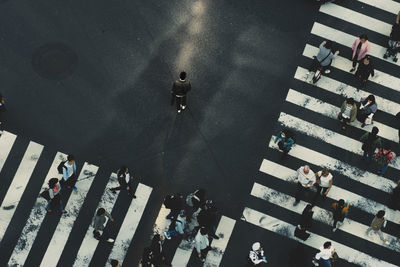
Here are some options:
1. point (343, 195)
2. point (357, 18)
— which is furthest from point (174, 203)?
point (357, 18)

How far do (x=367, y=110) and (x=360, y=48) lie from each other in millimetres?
2233

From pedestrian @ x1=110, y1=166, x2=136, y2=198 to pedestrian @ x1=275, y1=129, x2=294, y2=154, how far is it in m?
4.92

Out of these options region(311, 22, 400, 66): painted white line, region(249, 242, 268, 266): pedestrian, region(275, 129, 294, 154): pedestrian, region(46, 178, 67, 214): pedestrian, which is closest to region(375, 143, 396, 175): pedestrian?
region(275, 129, 294, 154): pedestrian

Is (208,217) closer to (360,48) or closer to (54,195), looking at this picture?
(54,195)

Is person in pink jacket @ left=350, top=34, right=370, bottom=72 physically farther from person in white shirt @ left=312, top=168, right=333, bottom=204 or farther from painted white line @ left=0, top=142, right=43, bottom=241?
painted white line @ left=0, top=142, right=43, bottom=241

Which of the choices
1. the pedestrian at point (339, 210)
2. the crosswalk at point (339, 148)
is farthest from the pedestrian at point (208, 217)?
the pedestrian at point (339, 210)

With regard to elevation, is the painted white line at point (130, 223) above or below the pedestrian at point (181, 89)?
below

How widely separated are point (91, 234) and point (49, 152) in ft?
10.3

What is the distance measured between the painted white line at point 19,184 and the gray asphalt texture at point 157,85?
1.46ft

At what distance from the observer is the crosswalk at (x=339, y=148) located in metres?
16.8

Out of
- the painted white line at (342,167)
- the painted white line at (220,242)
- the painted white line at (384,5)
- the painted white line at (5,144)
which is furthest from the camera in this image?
the painted white line at (384,5)

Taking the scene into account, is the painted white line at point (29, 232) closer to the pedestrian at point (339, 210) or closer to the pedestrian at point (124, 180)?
the pedestrian at point (124, 180)

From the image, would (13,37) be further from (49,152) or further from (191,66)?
(191,66)

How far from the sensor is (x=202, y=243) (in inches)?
594
